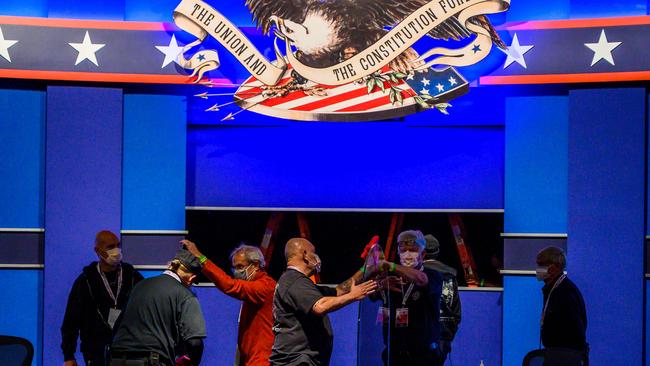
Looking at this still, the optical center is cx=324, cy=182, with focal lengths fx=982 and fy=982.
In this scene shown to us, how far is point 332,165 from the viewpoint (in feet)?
28.0

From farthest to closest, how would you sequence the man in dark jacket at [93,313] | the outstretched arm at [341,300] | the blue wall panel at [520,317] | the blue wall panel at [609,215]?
the blue wall panel at [520,317] → the blue wall panel at [609,215] → the man in dark jacket at [93,313] → the outstretched arm at [341,300]

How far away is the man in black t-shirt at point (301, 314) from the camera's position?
18.8 ft

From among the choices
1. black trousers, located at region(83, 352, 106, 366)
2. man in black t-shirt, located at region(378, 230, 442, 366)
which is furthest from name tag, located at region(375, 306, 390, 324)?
black trousers, located at region(83, 352, 106, 366)

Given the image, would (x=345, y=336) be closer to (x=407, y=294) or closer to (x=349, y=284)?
(x=349, y=284)

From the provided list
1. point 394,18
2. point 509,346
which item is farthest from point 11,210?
point 509,346

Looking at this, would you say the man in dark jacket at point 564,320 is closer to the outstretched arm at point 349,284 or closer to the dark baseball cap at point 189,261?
the outstretched arm at point 349,284

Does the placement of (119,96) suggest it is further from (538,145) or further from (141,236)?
(538,145)

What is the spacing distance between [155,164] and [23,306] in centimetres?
156

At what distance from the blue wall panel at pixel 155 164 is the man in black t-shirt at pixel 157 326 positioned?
227 centimetres

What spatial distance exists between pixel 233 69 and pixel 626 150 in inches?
126

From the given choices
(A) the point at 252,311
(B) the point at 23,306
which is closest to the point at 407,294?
(A) the point at 252,311

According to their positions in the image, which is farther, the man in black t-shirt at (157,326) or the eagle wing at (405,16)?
the eagle wing at (405,16)

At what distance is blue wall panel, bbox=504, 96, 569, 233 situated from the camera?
7762 millimetres

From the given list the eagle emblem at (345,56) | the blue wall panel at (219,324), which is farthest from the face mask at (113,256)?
the eagle emblem at (345,56)
